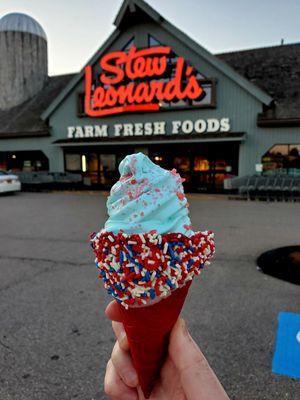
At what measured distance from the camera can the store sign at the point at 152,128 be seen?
62.6 feet

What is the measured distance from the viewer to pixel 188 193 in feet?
66.6

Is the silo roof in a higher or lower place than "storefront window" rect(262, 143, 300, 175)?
higher

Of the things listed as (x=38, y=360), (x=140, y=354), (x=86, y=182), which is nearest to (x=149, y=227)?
(x=140, y=354)

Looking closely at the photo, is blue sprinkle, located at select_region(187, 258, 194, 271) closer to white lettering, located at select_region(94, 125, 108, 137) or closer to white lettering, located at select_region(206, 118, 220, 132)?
white lettering, located at select_region(206, 118, 220, 132)

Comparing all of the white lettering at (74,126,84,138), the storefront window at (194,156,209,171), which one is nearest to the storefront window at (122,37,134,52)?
the white lettering at (74,126,84,138)

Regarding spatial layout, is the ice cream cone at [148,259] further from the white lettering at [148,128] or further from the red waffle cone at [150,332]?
the white lettering at [148,128]

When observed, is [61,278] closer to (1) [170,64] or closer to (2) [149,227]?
(2) [149,227]

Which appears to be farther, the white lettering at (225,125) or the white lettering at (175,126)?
the white lettering at (175,126)

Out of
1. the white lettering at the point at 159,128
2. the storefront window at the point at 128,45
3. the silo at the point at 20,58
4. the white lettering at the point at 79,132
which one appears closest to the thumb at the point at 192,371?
the white lettering at the point at 159,128

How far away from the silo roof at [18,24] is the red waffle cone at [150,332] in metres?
30.5

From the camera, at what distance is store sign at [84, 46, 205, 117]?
19.0 m

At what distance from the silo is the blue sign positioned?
28105mm

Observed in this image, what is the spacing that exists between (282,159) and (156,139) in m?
7.21

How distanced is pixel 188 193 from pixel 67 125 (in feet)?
32.3
